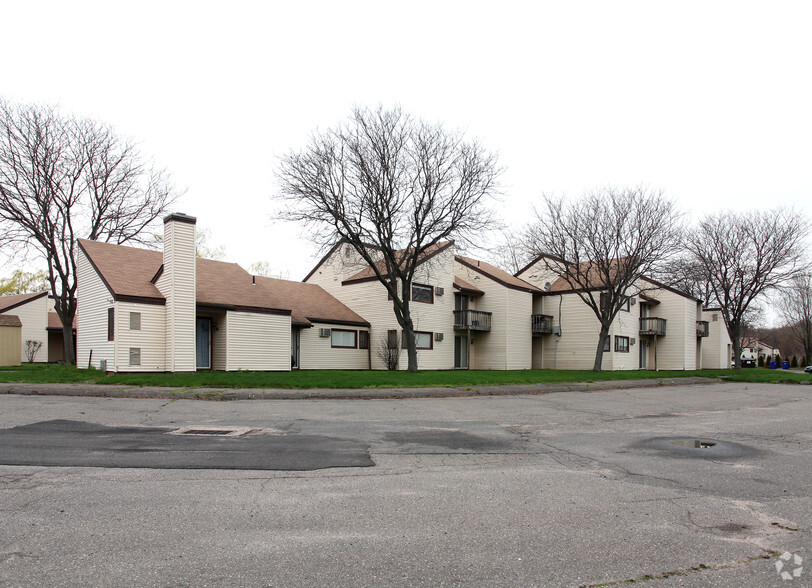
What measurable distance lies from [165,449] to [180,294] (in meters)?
15.2

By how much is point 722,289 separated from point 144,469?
40748 mm

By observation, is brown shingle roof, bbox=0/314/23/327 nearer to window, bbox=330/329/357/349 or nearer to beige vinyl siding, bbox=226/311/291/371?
beige vinyl siding, bbox=226/311/291/371

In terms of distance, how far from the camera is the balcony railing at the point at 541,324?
37.8 metres

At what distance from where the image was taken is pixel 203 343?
81.0 ft

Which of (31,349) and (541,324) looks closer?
(31,349)

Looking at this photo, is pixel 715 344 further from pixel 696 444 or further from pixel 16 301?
pixel 16 301

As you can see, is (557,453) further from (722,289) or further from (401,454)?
(722,289)

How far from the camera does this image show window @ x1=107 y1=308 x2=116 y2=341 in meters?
21.3

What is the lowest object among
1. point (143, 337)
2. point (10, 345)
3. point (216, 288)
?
point (10, 345)

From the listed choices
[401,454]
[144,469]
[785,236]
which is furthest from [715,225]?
[144,469]

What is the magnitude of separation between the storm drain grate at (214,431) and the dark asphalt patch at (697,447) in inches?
244

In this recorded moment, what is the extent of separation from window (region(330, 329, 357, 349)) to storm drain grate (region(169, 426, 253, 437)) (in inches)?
785

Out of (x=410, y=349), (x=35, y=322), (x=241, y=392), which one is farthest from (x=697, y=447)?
(x=35, y=322)

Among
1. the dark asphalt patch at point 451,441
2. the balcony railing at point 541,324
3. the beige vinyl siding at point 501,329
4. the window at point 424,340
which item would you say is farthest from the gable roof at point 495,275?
the dark asphalt patch at point 451,441
